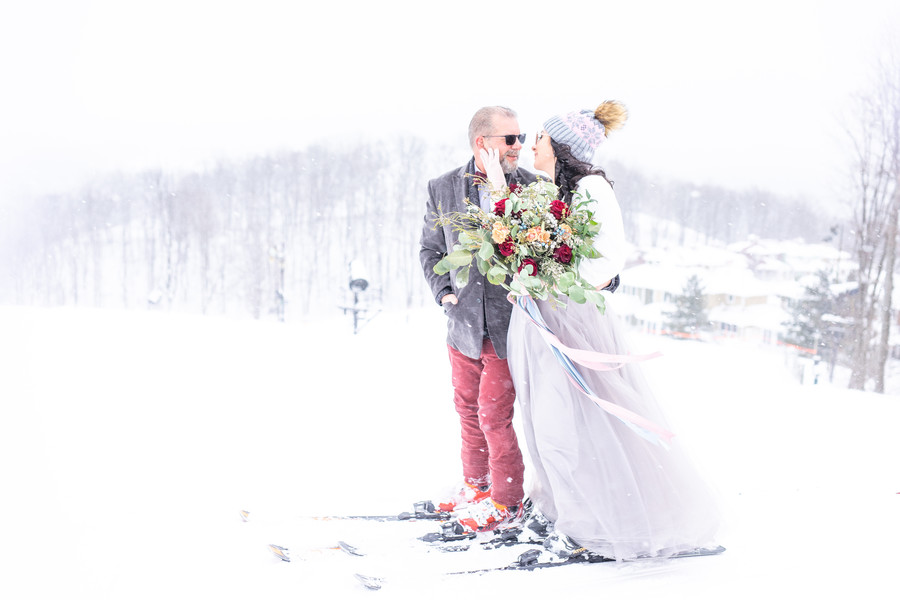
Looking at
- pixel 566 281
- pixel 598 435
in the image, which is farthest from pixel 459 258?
pixel 598 435

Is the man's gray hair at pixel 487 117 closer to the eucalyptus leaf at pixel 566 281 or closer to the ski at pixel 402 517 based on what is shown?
the eucalyptus leaf at pixel 566 281

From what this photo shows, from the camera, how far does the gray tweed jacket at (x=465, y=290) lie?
1.98 meters

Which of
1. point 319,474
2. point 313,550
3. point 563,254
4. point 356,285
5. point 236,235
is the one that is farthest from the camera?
point 236,235

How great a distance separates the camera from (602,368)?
5.70 ft

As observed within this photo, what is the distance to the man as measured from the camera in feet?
6.39

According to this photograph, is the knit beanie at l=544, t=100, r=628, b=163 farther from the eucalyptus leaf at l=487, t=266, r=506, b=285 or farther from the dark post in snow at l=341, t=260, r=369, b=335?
the dark post in snow at l=341, t=260, r=369, b=335

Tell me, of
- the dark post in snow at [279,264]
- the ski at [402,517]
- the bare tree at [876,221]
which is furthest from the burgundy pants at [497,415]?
the dark post in snow at [279,264]

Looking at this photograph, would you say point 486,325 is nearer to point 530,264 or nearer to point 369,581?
point 530,264

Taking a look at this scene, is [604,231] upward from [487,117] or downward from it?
downward

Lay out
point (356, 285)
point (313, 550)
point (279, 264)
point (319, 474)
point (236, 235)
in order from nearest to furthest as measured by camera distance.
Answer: point (313, 550), point (319, 474), point (356, 285), point (279, 264), point (236, 235)

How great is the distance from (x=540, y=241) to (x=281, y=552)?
4.31ft

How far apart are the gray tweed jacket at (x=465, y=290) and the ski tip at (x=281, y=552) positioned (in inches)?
36.0

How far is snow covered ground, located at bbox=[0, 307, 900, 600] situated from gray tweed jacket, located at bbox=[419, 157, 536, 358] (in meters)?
0.66

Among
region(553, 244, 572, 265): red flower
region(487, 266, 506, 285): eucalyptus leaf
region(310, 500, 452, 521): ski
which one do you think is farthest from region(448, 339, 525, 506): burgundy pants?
region(553, 244, 572, 265): red flower
